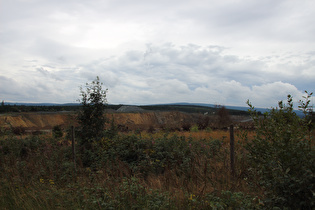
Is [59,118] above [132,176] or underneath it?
above

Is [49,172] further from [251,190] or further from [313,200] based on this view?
[313,200]

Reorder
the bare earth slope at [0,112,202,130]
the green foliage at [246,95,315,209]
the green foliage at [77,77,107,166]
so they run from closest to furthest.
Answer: the green foliage at [246,95,315,209]
the green foliage at [77,77,107,166]
the bare earth slope at [0,112,202,130]

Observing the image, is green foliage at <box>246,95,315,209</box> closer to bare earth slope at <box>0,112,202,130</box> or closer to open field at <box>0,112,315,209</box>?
open field at <box>0,112,315,209</box>

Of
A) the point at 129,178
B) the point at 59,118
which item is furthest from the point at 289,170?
the point at 59,118

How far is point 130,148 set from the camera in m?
8.51

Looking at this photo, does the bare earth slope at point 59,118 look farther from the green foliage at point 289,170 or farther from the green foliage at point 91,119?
the green foliage at point 289,170

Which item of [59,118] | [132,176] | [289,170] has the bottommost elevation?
[132,176]

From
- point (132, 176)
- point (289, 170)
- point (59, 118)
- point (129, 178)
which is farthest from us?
point (59, 118)

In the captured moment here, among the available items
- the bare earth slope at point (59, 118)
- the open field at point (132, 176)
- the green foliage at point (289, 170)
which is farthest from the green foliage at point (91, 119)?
the bare earth slope at point (59, 118)

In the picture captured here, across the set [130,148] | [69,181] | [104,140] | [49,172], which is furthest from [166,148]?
[49,172]

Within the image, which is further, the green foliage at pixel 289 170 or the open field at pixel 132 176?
the open field at pixel 132 176

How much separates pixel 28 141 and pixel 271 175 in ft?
38.4

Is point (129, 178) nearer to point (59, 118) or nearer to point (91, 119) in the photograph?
point (91, 119)

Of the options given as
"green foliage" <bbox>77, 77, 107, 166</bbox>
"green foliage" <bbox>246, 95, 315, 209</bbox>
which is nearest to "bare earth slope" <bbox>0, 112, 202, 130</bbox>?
"green foliage" <bbox>77, 77, 107, 166</bbox>
